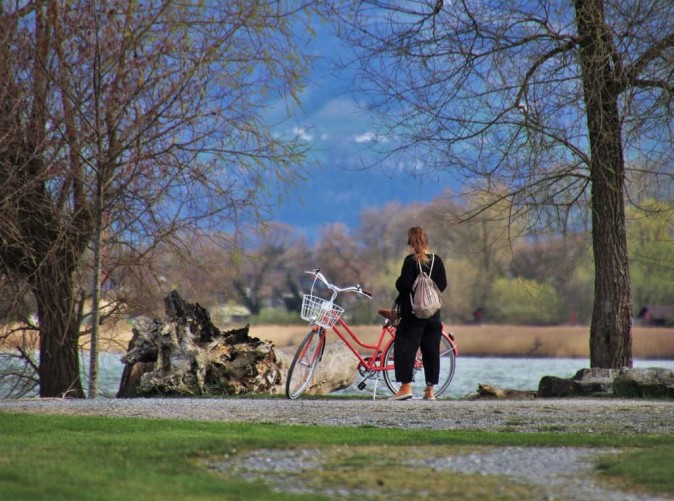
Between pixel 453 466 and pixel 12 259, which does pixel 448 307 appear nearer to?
pixel 12 259

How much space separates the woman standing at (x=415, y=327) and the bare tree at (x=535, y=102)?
9.57ft

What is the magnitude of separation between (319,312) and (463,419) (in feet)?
9.14

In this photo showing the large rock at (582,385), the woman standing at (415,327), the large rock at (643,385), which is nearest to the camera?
the woman standing at (415,327)

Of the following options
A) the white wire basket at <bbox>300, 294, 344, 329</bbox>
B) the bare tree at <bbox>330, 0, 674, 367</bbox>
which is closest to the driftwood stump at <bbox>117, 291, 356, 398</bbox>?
the white wire basket at <bbox>300, 294, 344, 329</bbox>

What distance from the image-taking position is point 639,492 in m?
6.10

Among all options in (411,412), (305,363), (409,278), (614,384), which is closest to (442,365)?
(409,278)

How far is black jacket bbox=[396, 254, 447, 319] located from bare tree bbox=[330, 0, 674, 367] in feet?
9.36

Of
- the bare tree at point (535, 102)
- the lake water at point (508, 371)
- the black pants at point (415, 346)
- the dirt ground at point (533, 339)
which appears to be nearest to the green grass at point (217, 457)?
the black pants at point (415, 346)

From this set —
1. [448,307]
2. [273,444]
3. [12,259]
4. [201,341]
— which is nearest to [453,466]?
[273,444]

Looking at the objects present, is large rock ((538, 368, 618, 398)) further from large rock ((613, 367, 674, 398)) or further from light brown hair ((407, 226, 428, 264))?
light brown hair ((407, 226, 428, 264))

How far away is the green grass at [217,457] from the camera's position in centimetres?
591

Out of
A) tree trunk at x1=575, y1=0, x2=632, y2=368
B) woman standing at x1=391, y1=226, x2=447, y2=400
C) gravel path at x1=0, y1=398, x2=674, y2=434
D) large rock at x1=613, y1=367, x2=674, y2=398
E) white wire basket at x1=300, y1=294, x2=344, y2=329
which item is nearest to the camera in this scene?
gravel path at x1=0, y1=398, x2=674, y2=434

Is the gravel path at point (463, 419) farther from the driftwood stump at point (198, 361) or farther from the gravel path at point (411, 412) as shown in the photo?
the driftwood stump at point (198, 361)

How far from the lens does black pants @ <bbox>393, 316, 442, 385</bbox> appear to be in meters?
12.9
